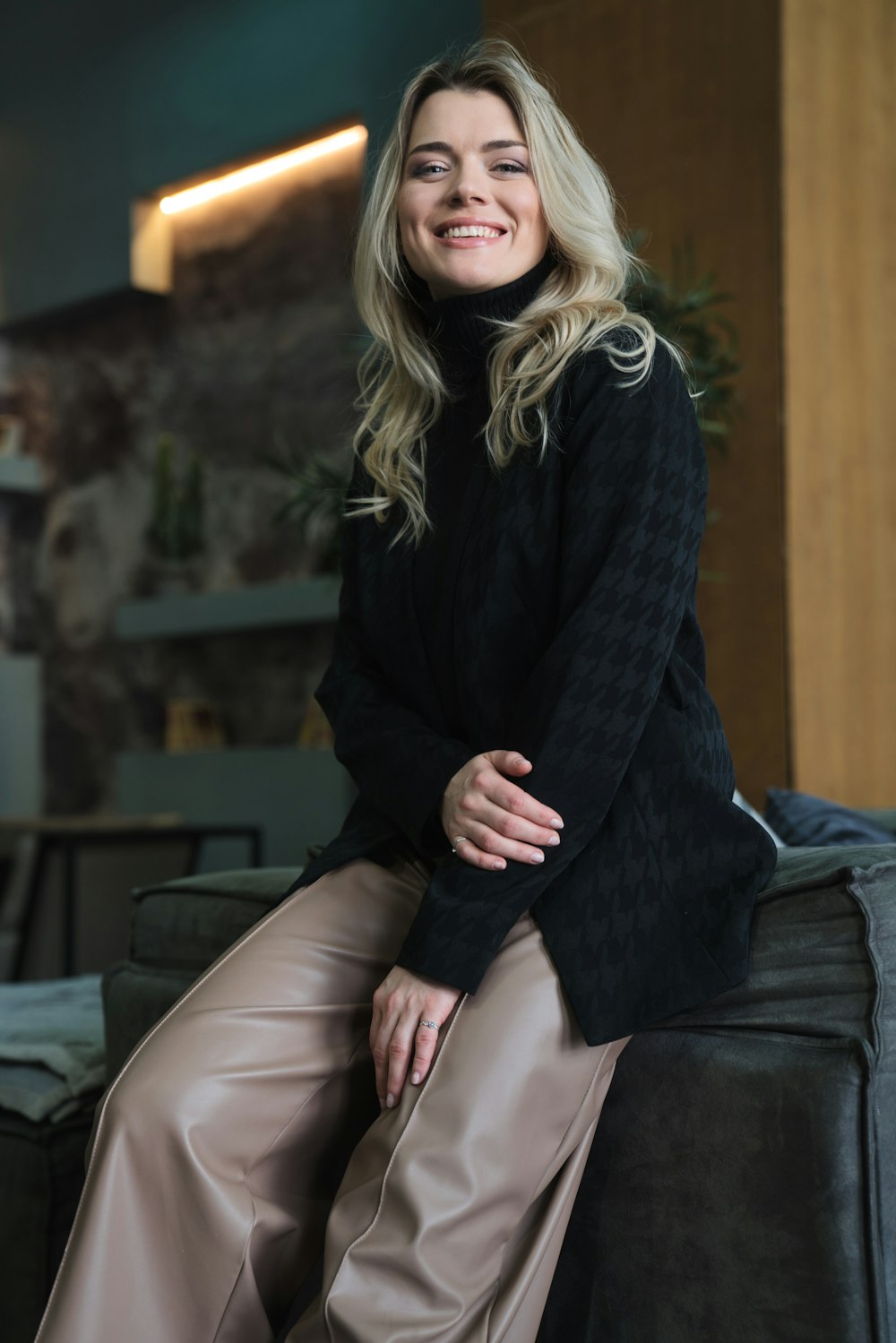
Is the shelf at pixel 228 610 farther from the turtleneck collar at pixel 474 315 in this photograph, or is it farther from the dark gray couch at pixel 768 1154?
the dark gray couch at pixel 768 1154

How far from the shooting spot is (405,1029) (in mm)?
1119

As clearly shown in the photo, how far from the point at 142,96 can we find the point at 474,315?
5008 millimetres

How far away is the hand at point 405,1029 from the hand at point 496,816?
0.12 meters

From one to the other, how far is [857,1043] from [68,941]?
8.56 ft

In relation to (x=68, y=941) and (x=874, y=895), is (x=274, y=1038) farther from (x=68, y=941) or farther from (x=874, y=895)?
(x=68, y=941)

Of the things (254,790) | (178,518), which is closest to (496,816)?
(254,790)

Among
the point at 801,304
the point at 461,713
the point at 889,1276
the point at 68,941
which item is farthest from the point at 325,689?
the point at 801,304

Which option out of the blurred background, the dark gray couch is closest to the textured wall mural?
the blurred background

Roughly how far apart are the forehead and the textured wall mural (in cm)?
347

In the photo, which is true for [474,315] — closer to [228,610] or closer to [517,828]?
[517,828]

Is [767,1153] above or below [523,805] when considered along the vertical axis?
below

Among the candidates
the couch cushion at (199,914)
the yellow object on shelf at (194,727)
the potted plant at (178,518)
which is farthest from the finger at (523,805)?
the potted plant at (178,518)

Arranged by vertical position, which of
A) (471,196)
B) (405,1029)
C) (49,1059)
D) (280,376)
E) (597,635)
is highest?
(280,376)

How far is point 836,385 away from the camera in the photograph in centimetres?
352
